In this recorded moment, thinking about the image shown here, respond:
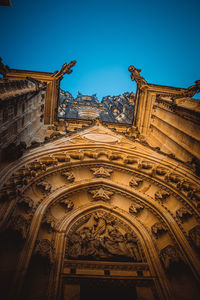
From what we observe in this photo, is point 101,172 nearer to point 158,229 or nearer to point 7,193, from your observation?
point 158,229

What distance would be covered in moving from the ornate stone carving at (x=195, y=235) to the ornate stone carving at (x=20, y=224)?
4.07m

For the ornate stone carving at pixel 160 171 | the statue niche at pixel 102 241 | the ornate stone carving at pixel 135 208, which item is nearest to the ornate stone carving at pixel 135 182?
the ornate stone carving at pixel 160 171

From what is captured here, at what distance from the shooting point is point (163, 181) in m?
6.70

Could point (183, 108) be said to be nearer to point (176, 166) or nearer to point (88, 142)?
point (176, 166)

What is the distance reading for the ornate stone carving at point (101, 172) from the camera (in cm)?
757

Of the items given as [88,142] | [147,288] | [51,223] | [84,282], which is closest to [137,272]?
Result: [147,288]

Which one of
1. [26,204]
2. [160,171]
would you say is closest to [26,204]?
[26,204]

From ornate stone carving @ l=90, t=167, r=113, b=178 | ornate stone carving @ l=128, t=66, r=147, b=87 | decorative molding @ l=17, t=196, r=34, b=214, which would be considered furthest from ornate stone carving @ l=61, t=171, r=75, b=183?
ornate stone carving @ l=128, t=66, r=147, b=87

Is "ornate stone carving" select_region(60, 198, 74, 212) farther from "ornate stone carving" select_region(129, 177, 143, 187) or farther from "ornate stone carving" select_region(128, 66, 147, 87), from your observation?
"ornate stone carving" select_region(128, 66, 147, 87)

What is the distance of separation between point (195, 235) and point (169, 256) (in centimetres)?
84

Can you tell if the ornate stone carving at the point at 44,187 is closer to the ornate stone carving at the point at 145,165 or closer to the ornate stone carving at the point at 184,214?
the ornate stone carving at the point at 145,165

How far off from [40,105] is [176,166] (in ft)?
30.0

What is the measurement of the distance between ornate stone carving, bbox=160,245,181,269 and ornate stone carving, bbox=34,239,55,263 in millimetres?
2797

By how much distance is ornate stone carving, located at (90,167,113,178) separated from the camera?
24.8ft
